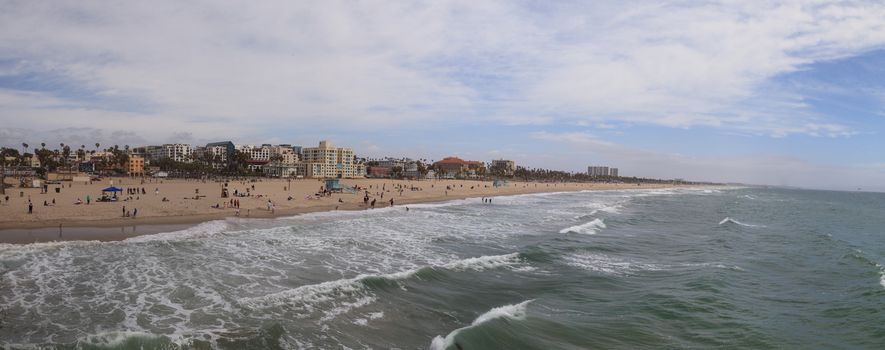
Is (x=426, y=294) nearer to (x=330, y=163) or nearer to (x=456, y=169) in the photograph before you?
(x=330, y=163)

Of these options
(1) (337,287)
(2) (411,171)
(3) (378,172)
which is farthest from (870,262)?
(3) (378,172)

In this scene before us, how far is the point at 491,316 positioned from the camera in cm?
1103

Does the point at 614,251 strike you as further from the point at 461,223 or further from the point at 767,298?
the point at 461,223

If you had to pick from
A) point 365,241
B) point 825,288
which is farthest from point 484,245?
point 825,288

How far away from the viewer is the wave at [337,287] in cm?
1177

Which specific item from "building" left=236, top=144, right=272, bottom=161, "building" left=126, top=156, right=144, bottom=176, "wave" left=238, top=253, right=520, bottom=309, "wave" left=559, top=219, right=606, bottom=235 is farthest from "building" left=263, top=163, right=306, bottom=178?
"wave" left=238, top=253, right=520, bottom=309

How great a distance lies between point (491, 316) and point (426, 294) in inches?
97.7

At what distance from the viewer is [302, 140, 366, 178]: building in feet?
429

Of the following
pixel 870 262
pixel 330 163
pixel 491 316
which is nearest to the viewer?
pixel 491 316

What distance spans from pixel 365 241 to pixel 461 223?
10280mm

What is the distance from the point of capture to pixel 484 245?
858 inches

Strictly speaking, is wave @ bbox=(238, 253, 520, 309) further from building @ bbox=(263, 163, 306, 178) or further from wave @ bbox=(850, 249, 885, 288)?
building @ bbox=(263, 163, 306, 178)

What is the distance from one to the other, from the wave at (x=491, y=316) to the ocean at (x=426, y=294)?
2.2 inches

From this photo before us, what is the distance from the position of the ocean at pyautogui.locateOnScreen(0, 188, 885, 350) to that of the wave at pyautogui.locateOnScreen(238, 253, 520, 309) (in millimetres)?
79
